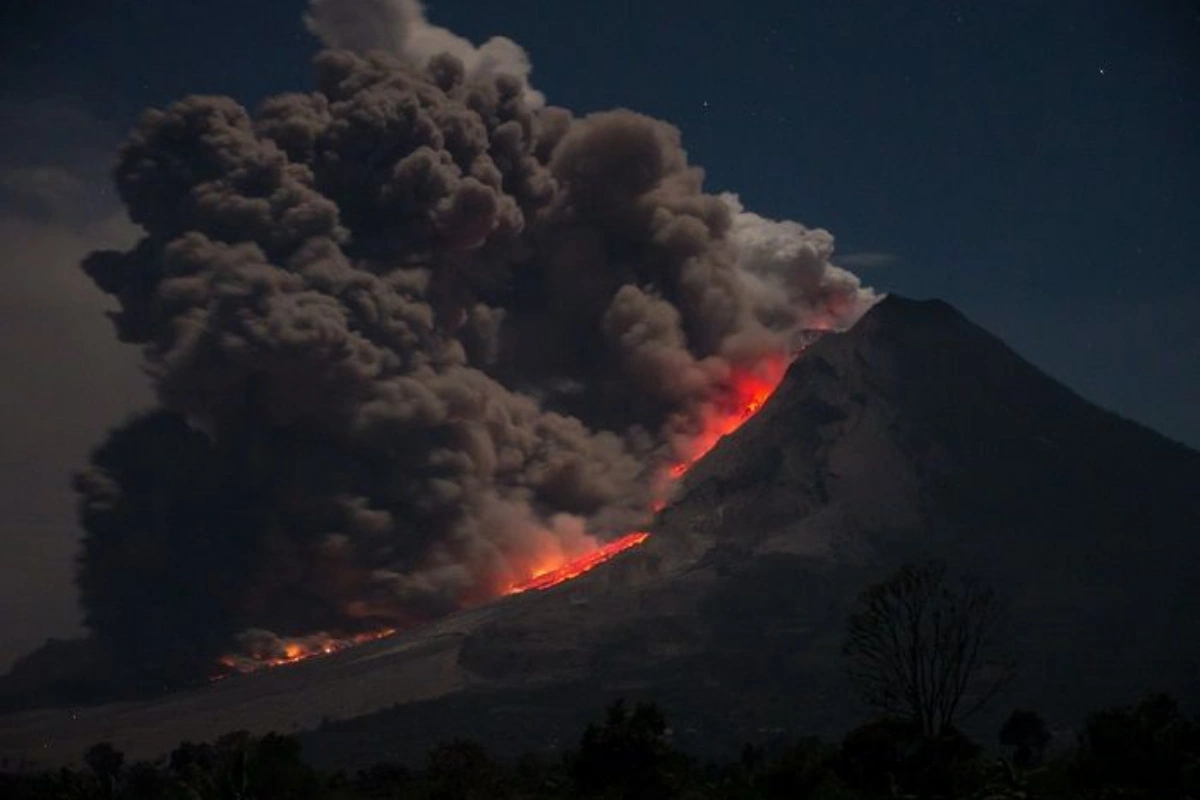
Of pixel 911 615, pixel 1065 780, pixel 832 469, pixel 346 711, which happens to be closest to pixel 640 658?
pixel 346 711

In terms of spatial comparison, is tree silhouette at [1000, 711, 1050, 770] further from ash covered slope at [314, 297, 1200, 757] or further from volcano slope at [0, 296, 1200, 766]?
volcano slope at [0, 296, 1200, 766]

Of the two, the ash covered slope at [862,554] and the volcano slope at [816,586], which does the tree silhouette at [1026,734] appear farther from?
the volcano slope at [816,586]

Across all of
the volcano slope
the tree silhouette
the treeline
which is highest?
the volcano slope

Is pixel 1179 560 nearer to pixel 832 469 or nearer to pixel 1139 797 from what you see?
pixel 832 469

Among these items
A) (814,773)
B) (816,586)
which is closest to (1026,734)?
(816,586)

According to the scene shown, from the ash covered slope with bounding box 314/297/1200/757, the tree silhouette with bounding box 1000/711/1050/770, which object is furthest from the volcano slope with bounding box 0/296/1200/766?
the tree silhouette with bounding box 1000/711/1050/770

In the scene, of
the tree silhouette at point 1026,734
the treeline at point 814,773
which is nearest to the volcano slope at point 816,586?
the tree silhouette at point 1026,734

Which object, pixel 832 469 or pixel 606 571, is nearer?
pixel 606 571

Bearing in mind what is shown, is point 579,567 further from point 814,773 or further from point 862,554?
point 814,773
